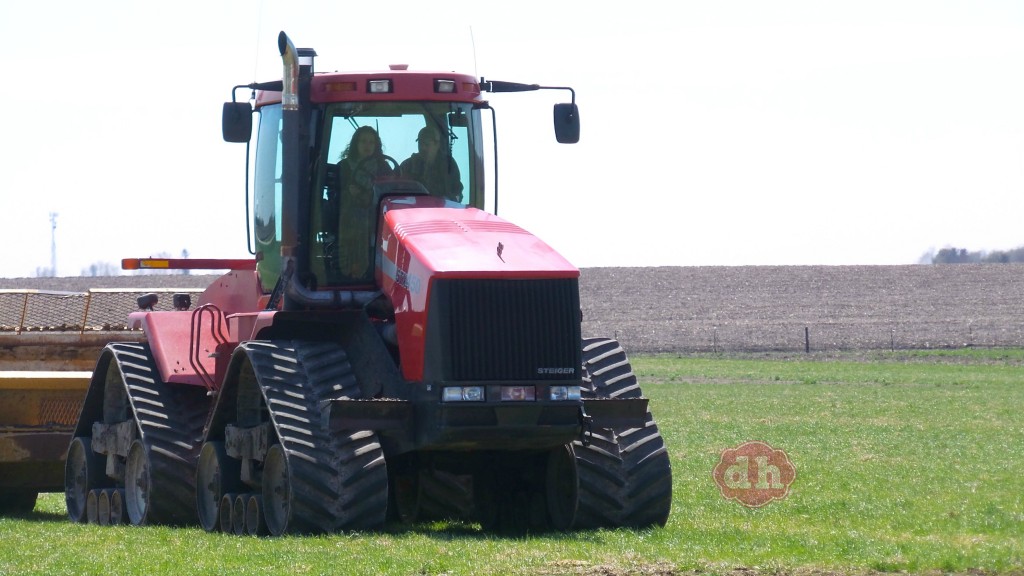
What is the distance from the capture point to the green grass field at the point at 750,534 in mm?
10258

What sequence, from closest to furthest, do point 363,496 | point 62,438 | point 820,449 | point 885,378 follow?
1. point 363,496
2. point 62,438
3. point 820,449
4. point 885,378

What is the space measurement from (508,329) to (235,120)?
3247 mm

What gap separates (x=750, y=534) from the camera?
41.0ft

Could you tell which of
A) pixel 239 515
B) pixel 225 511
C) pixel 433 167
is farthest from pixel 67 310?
pixel 433 167

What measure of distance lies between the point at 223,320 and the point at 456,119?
11.4 feet

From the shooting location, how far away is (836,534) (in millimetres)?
12547

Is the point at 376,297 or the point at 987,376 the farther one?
the point at 987,376

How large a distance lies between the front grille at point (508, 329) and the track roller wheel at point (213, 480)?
2802mm

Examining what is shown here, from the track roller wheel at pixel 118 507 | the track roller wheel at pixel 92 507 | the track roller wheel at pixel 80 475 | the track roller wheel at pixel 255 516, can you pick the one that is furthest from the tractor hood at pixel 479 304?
the track roller wheel at pixel 80 475

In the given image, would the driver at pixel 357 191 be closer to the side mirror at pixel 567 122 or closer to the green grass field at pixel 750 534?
the side mirror at pixel 567 122

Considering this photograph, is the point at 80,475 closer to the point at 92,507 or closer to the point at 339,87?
the point at 92,507

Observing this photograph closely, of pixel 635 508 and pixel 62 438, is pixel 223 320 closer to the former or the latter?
pixel 62 438

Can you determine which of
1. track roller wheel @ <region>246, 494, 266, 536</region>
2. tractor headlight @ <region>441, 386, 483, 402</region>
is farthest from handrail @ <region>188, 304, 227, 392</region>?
tractor headlight @ <region>441, 386, 483, 402</region>

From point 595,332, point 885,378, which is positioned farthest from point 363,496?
point 595,332
